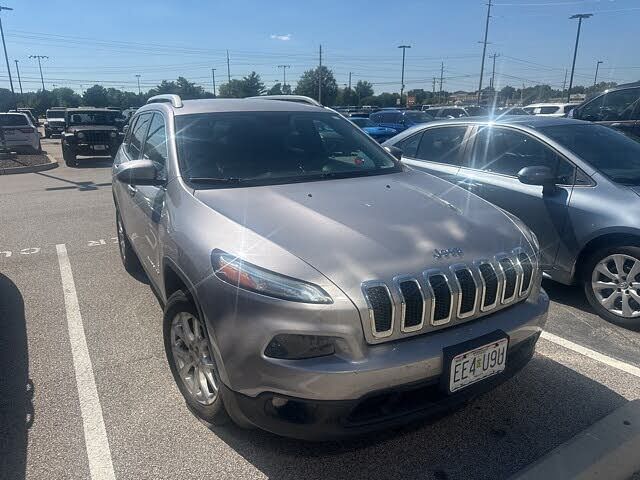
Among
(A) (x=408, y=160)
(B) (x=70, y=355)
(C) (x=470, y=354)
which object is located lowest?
(B) (x=70, y=355)

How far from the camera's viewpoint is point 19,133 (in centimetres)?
1705

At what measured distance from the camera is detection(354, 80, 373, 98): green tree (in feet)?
318

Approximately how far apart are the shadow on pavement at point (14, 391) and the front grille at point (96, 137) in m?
12.7

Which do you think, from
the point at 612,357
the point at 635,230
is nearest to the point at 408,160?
the point at 635,230

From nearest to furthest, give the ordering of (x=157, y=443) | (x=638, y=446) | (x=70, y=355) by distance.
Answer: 1. (x=638, y=446)
2. (x=157, y=443)
3. (x=70, y=355)

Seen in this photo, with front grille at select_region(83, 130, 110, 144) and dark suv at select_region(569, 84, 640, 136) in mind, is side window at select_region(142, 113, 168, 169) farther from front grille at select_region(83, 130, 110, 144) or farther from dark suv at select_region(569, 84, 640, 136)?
front grille at select_region(83, 130, 110, 144)

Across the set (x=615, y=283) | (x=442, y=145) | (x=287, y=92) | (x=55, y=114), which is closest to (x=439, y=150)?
(x=442, y=145)

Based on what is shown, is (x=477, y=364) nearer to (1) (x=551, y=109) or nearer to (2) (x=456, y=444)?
(2) (x=456, y=444)

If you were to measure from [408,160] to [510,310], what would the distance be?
11.5 ft

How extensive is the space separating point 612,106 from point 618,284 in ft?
28.4

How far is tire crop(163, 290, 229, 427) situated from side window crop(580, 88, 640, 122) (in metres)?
10.9

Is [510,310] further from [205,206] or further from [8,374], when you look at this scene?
[8,374]

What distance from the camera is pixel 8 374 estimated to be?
3211 millimetres

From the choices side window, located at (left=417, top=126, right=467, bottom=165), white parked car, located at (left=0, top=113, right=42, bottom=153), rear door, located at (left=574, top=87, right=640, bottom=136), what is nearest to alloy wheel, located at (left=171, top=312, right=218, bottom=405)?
side window, located at (left=417, top=126, right=467, bottom=165)
